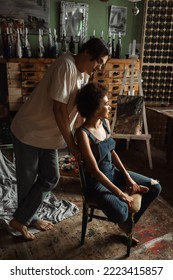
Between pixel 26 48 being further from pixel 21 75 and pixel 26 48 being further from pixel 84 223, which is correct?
pixel 84 223

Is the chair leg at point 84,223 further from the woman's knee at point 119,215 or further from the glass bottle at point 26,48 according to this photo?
the glass bottle at point 26,48

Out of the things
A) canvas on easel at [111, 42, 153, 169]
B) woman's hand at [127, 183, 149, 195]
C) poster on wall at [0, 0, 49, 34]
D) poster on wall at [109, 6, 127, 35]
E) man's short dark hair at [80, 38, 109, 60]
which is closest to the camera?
man's short dark hair at [80, 38, 109, 60]

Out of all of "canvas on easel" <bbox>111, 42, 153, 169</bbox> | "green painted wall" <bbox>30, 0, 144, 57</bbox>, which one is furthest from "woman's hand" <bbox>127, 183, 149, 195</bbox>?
"green painted wall" <bbox>30, 0, 144, 57</bbox>

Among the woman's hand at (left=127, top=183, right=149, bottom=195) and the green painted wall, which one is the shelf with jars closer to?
the green painted wall

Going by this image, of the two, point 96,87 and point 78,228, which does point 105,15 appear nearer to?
point 96,87

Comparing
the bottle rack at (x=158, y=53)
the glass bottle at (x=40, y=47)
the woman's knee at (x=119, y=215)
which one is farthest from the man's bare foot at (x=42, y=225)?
the bottle rack at (x=158, y=53)

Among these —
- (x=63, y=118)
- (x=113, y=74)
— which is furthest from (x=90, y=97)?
(x=113, y=74)

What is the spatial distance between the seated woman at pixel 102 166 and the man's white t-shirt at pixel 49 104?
3.7 inches

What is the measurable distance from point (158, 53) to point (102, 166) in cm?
267

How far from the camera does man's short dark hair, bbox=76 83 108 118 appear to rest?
1.46 metres

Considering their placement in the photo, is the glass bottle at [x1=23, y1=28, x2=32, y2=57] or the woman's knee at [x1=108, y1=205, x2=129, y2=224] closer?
the woman's knee at [x1=108, y1=205, x2=129, y2=224]

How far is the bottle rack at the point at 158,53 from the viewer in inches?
139

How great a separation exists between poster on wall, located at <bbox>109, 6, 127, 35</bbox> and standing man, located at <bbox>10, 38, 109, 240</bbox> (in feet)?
7.87

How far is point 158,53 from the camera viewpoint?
3.70m
